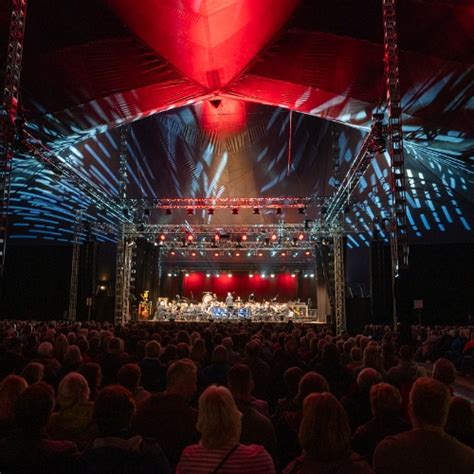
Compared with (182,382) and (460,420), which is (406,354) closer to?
(460,420)

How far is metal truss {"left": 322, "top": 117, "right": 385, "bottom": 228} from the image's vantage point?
10305 mm

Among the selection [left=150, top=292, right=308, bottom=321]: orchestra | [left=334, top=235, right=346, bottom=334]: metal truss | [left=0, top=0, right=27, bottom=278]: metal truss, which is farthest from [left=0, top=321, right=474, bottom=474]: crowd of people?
[left=150, top=292, right=308, bottom=321]: orchestra

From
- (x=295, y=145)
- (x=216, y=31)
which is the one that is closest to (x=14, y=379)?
(x=216, y=31)

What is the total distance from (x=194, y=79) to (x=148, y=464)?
12.3 m

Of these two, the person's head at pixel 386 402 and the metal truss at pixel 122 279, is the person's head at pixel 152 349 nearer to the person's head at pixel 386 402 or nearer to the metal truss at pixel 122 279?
the person's head at pixel 386 402

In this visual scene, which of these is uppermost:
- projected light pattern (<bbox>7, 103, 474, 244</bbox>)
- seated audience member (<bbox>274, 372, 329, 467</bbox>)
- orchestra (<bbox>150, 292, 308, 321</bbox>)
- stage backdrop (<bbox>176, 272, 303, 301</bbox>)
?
projected light pattern (<bbox>7, 103, 474, 244</bbox>)

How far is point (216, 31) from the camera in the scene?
37.0ft

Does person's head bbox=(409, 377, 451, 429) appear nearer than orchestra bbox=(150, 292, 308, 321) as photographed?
Yes

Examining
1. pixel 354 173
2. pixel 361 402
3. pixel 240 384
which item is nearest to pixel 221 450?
pixel 240 384

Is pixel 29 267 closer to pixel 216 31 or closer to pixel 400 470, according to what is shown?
pixel 216 31

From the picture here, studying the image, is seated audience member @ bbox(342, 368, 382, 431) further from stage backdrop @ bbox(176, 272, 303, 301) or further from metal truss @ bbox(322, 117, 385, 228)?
stage backdrop @ bbox(176, 272, 303, 301)

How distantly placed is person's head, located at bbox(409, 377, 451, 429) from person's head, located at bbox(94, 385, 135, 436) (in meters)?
1.46

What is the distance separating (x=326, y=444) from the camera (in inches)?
82.7

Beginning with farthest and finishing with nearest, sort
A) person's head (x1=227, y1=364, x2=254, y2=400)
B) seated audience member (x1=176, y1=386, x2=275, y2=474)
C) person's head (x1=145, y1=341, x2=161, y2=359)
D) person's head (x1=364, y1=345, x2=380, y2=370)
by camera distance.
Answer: person's head (x1=145, y1=341, x2=161, y2=359) → person's head (x1=364, y1=345, x2=380, y2=370) → person's head (x1=227, y1=364, x2=254, y2=400) → seated audience member (x1=176, y1=386, x2=275, y2=474)
